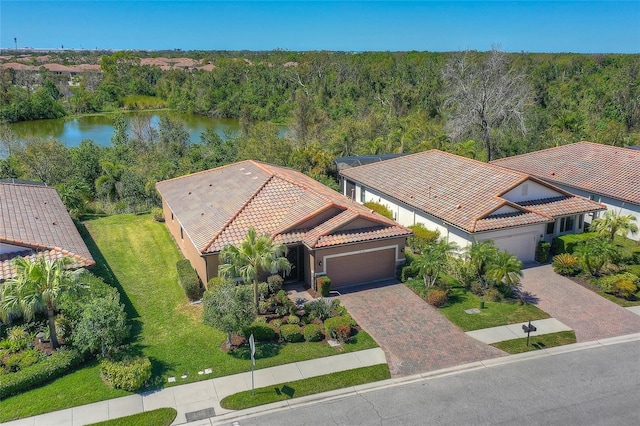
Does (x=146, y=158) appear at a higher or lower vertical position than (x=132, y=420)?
higher

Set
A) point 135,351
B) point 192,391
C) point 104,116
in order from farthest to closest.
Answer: point 104,116 < point 135,351 < point 192,391

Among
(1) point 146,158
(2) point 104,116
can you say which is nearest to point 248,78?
(2) point 104,116

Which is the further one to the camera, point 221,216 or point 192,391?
point 221,216

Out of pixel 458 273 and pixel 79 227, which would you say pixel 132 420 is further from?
pixel 79 227

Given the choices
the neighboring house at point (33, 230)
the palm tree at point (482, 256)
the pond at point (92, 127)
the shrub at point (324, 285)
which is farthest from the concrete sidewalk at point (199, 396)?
the pond at point (92, 127)

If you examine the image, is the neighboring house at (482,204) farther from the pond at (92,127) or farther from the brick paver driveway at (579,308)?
the pond at (92,127)

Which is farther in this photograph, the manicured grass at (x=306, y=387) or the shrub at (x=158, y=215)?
the shrub at (x=158, y=215)

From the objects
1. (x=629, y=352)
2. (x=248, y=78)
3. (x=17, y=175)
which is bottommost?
(x=629, y=352)

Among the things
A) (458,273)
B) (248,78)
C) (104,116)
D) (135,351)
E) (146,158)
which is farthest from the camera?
(248,78)

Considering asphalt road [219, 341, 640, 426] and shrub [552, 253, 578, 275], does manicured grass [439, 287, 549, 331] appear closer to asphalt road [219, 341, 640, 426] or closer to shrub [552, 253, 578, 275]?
asphalt road [219, 341, 640, 426]
